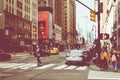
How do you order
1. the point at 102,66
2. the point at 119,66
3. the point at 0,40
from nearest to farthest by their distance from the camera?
1. the point at 102,66
2. the point at 119,66
3. the point at 0,40

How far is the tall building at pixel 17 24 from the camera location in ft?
266

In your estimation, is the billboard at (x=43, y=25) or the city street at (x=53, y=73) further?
the billboard at (x=43, y=25)

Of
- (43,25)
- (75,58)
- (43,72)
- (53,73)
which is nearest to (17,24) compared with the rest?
(43,25)

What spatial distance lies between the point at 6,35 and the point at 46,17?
63140mm

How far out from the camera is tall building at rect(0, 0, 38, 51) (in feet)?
266

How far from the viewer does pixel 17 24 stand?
93.0m

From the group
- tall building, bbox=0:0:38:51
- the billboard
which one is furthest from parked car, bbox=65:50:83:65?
the billboard

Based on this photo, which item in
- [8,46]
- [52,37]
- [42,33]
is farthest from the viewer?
[52,37]

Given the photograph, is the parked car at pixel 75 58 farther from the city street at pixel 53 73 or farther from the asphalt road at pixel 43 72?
the city street at pixel 53 73

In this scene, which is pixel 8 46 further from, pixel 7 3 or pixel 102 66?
pixel 102 66

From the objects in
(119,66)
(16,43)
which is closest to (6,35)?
(16,43)

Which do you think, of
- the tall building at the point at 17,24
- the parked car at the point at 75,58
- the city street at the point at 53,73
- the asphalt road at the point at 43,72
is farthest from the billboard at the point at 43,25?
the city street at the point at 53,73

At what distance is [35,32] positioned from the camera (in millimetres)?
119188

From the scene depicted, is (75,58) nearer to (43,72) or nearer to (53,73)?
(43,72)
